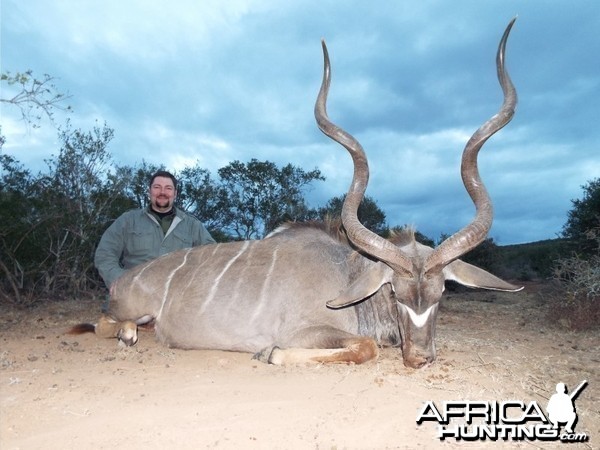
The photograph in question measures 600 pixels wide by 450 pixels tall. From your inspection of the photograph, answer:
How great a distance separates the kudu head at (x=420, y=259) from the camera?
3285 millimetres

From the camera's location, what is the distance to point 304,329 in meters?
3.59

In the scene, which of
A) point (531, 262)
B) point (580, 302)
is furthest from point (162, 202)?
point (531, 262)

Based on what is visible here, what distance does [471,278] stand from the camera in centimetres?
359

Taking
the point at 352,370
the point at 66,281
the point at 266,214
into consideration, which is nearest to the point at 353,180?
the point at 352,370

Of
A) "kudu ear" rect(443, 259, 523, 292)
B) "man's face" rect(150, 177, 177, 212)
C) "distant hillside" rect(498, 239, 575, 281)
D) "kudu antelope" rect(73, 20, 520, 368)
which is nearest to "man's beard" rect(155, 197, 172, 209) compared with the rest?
"man's face" rect(150, 177, 177, 212)

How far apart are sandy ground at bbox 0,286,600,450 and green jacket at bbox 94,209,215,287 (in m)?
0.84

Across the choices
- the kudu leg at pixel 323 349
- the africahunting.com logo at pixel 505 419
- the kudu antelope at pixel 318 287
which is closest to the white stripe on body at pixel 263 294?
the kudu antelope at pixel 318 287

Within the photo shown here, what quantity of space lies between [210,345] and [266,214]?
9343 mm

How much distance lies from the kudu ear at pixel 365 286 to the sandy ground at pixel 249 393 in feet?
1.38

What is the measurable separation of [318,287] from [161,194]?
2204 millimetres

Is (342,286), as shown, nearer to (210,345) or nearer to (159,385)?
(210,345)

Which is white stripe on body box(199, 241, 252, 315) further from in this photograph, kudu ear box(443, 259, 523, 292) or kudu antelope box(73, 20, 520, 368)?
kudu ear box(443, 259, 523, 292)

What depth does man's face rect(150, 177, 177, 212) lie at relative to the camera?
5.21 meters

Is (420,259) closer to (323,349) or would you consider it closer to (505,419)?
(323,349)
